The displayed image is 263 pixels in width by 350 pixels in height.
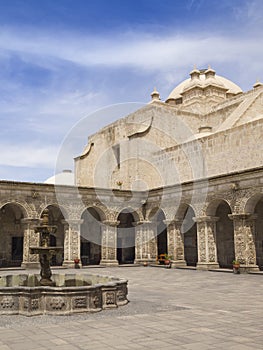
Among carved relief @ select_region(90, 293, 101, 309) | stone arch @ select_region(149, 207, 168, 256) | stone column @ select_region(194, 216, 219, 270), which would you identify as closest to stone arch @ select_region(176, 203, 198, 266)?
stone arch @ select_region(149, 207, 168, 256)

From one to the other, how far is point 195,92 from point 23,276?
23170 millimetres

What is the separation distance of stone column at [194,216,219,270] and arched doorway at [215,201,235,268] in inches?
79.6

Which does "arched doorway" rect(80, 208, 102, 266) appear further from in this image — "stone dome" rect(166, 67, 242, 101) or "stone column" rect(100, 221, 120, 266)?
"stone dome" rect(166, 67, 242, 101)

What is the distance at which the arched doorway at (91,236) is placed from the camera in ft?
77.8

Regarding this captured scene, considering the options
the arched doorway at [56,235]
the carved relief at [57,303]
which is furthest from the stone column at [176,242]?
the carved relief at [57,303]

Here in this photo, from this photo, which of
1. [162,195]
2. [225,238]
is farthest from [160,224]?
[225,238]

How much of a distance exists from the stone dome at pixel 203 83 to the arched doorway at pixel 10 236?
16742mm

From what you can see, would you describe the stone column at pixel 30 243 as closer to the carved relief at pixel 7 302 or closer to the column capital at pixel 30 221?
the column capital at pixel 30 221

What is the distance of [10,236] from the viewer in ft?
72.2

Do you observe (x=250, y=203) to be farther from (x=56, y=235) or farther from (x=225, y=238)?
(x=56, y=235)

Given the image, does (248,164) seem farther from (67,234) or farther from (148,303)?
(148,303)

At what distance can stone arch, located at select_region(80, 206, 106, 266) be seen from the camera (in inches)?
932

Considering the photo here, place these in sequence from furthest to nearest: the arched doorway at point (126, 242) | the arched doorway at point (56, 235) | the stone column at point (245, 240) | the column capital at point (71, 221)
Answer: the arched doorway at point (126, 242) → the arched doorway at point (56, 235) → the column capital at point (71, 221) → the stone column at point (245, 240)

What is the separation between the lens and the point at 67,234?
20531 mm
